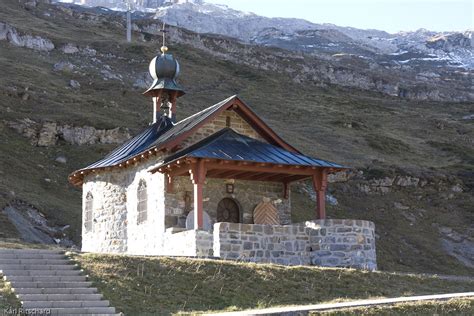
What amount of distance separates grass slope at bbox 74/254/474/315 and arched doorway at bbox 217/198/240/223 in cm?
687

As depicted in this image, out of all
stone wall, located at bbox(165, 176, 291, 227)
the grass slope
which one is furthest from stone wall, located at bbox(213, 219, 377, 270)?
stone wall, located at bbox(165, 176, 291, 227)

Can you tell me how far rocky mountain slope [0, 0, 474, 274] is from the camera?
44.9m

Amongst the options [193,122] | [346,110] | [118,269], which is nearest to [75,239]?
[193,122]

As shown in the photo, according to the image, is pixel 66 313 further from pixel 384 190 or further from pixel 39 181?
pixel 384 190

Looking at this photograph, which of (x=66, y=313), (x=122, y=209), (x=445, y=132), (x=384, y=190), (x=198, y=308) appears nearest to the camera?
(x=66, y=313)

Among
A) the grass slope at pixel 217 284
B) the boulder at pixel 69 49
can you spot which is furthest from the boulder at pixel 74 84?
the grass slope at pixel 217 284

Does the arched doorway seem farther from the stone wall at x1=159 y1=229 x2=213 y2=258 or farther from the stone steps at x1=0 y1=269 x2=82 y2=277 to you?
the stone steps at x1=0 y1=269 x2=82 y2=277

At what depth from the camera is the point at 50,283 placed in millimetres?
16797

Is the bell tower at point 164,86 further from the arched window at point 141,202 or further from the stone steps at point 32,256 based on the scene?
the stone steps at point 32,256

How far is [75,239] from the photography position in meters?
37.3

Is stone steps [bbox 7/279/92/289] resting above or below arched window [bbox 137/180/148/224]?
below

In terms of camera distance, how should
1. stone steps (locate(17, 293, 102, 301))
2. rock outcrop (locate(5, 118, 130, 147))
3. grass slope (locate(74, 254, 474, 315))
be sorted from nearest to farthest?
stone steps (locate(17, 293, 102, 301)) → grass slope (locate(74, 254, 474, 315)) → rock outcrop (locate(5, 118, 130, 147))

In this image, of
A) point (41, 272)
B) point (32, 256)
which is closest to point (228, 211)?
point (32, 256)

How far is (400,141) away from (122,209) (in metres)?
47.2
